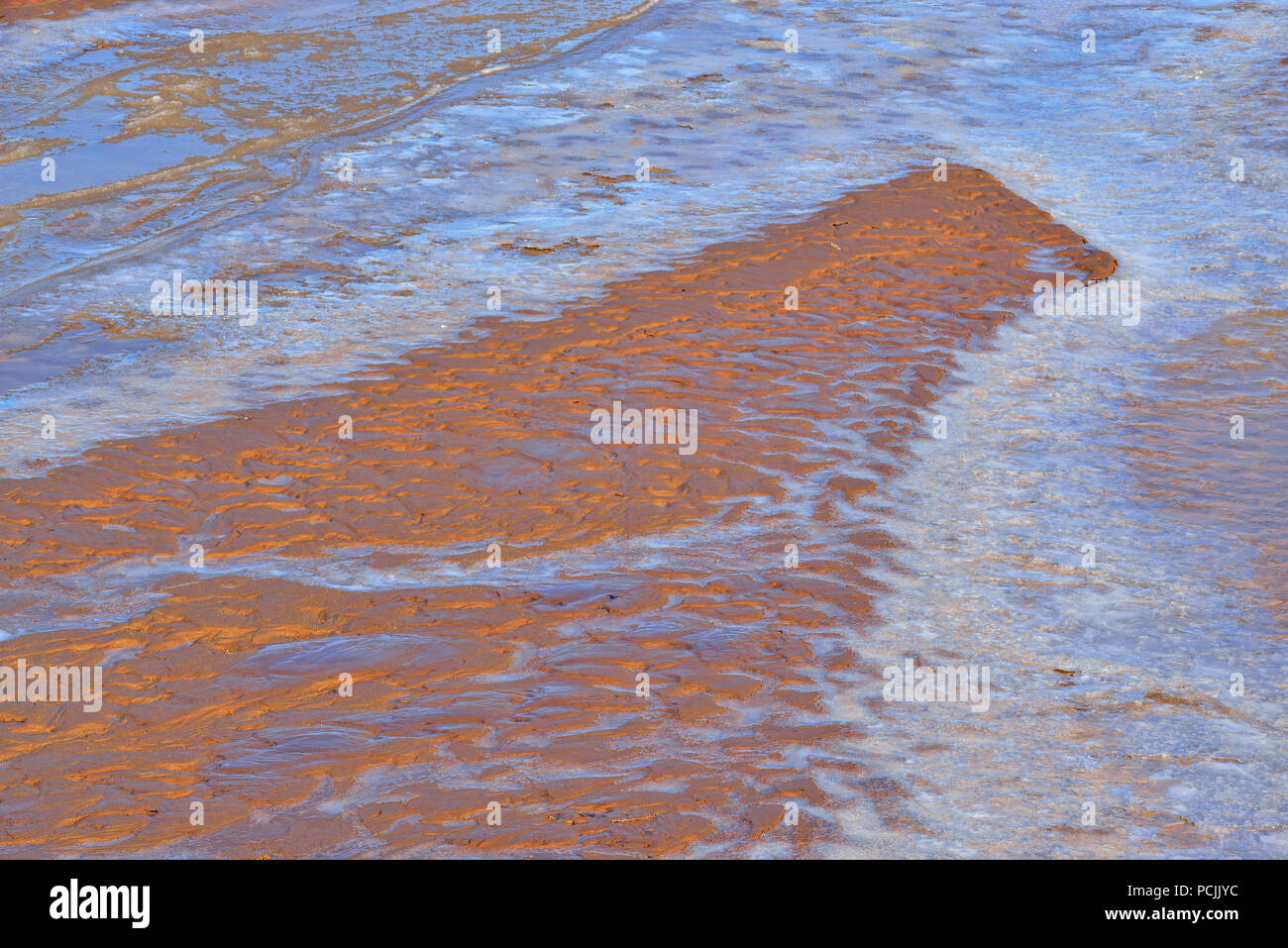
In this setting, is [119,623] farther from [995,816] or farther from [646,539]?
[995,816]

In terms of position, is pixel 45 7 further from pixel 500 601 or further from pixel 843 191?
pixel 500 601

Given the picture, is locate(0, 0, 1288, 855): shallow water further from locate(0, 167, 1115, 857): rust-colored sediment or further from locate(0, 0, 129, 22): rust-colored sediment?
locate(0, 0, 129, 22): rust-colored sediment

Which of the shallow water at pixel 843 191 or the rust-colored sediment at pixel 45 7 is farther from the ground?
the rust-colored sediment at pixel 45 7

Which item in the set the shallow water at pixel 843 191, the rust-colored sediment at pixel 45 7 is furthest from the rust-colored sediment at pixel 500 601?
the rust-colored sediment at pixel 45 7

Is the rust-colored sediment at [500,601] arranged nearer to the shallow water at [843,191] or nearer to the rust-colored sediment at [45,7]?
the shallow water at [843,191]

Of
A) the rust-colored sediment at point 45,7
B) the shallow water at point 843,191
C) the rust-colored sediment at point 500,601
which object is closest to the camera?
the rust-colored sediment at point 500,601

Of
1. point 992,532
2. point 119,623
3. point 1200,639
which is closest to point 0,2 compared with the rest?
point 119,623

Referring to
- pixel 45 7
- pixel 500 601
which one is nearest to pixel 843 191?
pixel 500 601
